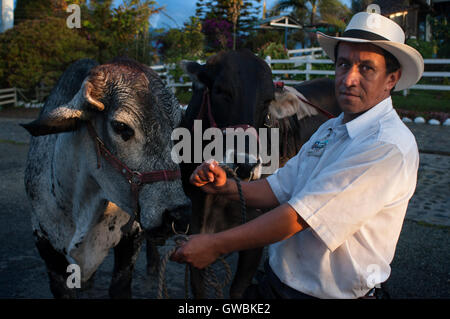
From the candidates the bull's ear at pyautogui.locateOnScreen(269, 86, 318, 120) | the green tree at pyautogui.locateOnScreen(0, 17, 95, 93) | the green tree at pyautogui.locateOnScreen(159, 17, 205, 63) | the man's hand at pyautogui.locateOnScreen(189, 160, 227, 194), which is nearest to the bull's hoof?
the bull's ear at pyautogui.locateOnScreen(269, 86, 318, 120)

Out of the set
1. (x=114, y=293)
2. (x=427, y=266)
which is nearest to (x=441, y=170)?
(x=427, y=266)

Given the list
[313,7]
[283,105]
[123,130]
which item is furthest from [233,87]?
[313,7]

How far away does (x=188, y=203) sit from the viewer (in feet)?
7.39

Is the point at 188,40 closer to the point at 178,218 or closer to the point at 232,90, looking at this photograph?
the point at 232,90

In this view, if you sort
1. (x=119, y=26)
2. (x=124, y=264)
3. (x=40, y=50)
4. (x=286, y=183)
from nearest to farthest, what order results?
(x=286, y=183) → (x=124, y=264) → (x=119, y=26) → (x=40, y=50)

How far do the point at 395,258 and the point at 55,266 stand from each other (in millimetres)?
3392

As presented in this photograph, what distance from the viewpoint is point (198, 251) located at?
161cm

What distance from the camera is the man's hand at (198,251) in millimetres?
1613

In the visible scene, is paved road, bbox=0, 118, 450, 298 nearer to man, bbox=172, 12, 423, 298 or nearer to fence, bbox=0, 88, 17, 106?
man, bbox=172, 12, 423, 298

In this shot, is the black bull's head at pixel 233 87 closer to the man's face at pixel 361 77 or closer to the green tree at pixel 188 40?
the man's face at pixel 361 77

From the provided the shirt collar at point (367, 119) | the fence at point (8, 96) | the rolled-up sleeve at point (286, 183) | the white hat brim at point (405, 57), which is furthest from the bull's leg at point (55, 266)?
the fence at point (8, 96)

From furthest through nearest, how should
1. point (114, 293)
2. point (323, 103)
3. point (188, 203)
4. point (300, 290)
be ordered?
point (323, 103), point (114, 293), point (188, 203), point (300, 290)
